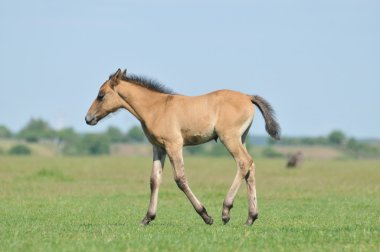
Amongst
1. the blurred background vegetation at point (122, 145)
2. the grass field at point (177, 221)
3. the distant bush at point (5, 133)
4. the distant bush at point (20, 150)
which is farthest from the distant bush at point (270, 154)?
the grass field at point (177, 221)

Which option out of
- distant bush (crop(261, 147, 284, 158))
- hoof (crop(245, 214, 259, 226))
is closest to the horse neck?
hoof (crop(245, 214, 259, 226))

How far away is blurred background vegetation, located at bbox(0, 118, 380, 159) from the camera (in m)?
137

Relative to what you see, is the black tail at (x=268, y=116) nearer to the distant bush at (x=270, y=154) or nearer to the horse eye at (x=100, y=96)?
the horse eye at (x=100, y=96)

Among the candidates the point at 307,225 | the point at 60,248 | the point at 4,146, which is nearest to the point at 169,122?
the point at 307,225

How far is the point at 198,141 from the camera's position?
16000 mm

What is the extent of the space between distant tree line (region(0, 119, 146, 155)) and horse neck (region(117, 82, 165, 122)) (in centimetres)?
11014

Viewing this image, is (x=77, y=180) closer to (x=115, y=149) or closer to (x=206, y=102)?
(x=206, y=102)

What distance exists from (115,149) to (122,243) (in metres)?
135

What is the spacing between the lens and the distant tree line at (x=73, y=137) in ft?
464

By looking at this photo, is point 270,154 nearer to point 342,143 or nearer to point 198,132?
point 342,143

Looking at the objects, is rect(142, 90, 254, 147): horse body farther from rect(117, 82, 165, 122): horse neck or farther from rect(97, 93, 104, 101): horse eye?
rect(97, 93, 104, 101): horse eye

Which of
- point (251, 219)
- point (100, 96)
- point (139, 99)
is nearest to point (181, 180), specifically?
point (251, 219)

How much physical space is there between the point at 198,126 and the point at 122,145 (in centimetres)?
14379

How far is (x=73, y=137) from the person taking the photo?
158m
